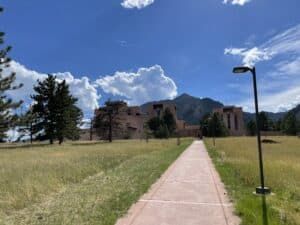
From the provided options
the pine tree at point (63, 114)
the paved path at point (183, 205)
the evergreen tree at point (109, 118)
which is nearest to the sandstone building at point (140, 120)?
the evergreen tree at point (109, 118)

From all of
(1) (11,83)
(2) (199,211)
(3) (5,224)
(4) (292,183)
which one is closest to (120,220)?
(2) (199,211)

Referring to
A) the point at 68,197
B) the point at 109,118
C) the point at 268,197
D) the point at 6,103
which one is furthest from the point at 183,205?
the point at 109,118

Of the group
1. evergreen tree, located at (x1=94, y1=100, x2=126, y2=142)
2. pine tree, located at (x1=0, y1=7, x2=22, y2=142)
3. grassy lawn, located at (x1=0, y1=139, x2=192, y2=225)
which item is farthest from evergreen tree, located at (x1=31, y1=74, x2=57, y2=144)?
grassy lawn, located at (x1=0, y1=139, x2=192, y2=225)

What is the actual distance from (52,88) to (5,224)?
155ft

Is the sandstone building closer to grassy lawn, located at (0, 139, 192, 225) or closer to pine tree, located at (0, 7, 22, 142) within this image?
pine tree, located at (0, 7, 22, 142)

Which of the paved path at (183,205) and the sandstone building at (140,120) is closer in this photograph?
the paved path at (183,205)

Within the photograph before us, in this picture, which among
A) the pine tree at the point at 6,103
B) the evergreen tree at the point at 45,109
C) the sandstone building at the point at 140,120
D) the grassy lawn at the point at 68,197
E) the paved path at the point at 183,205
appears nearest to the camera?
the paved path at the point at 183,205

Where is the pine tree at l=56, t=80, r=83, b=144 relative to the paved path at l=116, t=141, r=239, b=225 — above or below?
above

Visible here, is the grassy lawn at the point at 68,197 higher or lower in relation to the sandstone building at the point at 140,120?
lower

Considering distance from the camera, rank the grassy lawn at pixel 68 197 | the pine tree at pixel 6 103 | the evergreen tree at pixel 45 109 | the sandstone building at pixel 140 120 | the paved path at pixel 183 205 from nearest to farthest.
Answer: the paved path at pixel 183 205, the grassy lawn at pixel 68 197, the pine tree at pixel 6 103, the evergreen tree at pixel 45 109, the sandstone building at pixel 140 120

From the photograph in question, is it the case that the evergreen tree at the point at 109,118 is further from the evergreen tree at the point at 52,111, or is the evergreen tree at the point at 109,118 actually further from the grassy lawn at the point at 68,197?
the grassy lawn at the point at 68,197

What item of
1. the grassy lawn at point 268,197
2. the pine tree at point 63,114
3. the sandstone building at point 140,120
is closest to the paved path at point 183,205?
the grassy lawn at point 268,197

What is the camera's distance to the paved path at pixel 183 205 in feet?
18.7

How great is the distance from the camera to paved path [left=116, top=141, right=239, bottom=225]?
18.7ft
